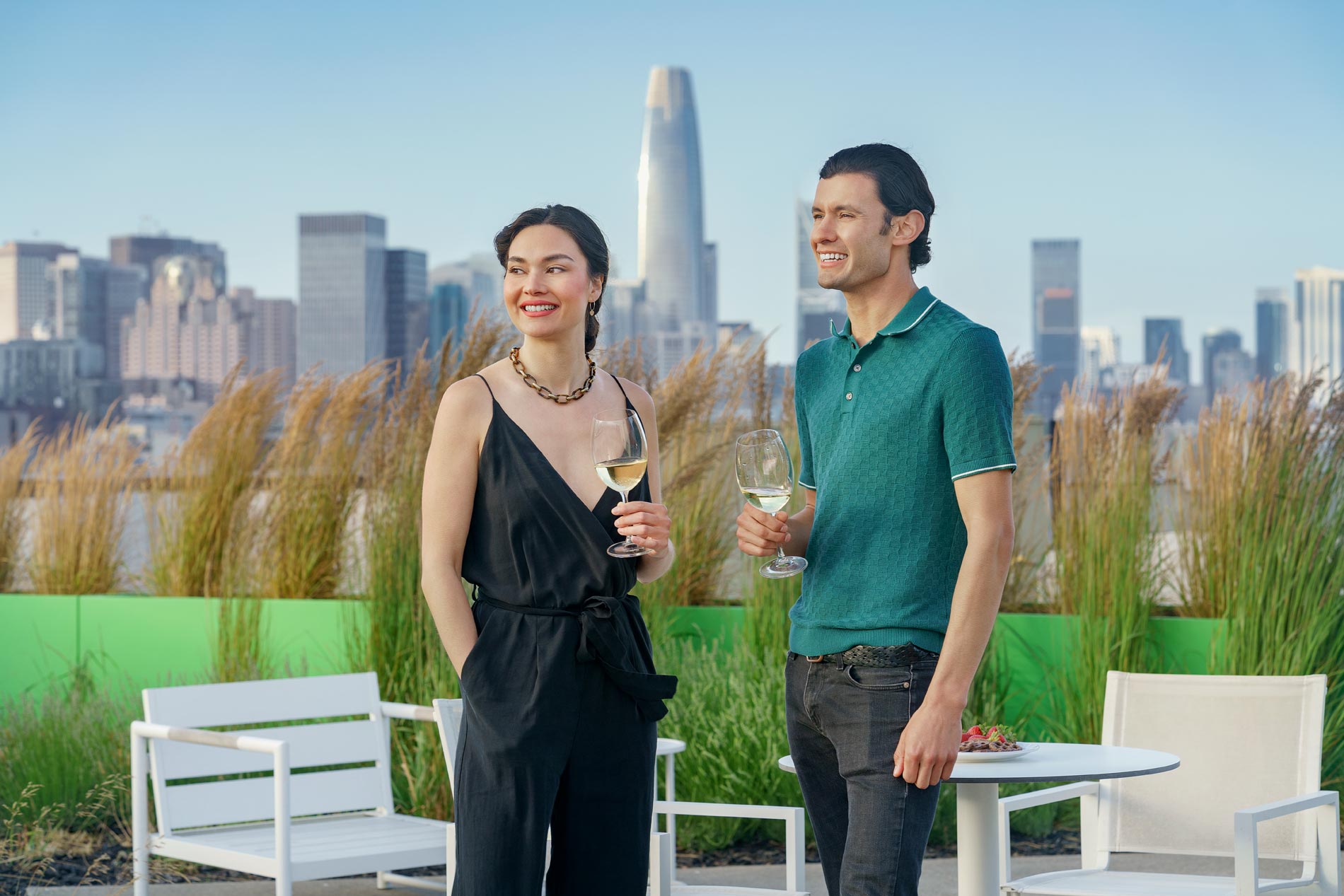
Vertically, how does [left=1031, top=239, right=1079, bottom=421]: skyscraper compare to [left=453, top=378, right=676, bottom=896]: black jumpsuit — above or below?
above

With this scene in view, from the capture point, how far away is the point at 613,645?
2.05 m

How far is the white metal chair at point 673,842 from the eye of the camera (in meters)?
2.77

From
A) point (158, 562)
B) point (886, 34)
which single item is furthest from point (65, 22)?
point (158, 562)

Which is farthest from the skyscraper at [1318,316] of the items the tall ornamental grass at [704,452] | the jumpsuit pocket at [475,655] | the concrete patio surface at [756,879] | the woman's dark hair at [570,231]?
the jumpsuit pocket at [475,655]

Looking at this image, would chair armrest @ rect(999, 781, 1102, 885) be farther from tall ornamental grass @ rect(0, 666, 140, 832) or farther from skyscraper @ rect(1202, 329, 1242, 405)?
skyscraper @ rect(1202, 329, 1242, 405)

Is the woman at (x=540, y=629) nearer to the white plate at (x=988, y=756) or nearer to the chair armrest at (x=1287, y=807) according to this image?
the white plate at (x=988, y=756)

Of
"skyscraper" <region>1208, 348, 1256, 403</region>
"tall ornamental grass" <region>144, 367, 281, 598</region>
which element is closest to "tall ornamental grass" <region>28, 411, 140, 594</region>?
"tall ornamental grass" <region>144, 367, 281, 598</region>

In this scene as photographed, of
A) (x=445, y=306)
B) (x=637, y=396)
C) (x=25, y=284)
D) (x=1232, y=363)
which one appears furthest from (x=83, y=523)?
(x=25, y=284)

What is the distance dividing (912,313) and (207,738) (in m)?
2.18

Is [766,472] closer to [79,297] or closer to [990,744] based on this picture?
[990,744]

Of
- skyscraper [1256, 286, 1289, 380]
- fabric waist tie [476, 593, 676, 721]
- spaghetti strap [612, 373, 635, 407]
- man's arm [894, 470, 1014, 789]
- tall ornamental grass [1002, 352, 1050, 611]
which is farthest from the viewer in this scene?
skyscraper [1256, 286, 1289, 380]

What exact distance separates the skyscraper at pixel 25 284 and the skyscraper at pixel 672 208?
3908 cm

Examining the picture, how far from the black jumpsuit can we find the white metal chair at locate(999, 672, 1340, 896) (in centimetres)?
136

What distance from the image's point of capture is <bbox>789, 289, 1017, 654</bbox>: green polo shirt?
1.87 meters
